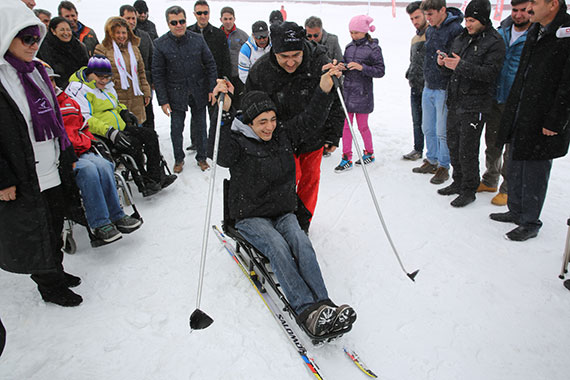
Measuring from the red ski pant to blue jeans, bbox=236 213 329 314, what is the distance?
0.78m

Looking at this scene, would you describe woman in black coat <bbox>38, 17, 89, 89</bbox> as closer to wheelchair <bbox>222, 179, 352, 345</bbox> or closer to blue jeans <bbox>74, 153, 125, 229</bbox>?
blue jeans <bbox>74, 153, 125, 229</bbox>

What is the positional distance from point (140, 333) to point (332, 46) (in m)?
4.96

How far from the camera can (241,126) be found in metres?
3.18

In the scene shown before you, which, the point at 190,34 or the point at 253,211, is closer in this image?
the point at 253,211

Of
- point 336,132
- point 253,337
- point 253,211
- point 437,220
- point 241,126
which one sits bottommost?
point 437,220

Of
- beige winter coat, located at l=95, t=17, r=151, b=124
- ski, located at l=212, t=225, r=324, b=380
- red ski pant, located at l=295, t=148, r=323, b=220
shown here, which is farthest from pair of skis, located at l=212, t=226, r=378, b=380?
beige winter coat, located at l=95, t=17, r=151, b=124

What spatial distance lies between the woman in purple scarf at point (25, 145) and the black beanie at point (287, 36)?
5.58ft

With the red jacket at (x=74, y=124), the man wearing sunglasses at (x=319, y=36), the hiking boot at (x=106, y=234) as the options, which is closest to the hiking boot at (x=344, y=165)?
the man wearing sunglasses at (x=319, y=36)

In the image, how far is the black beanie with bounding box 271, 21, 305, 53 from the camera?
10.2ft

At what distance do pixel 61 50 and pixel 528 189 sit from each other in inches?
229

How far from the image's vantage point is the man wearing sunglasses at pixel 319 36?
559 centimetres

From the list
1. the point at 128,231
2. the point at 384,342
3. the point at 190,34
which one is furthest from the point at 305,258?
the point at 190,34

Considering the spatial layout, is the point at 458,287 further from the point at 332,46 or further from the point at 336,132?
the point at 332,46

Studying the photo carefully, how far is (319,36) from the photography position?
5.73 m
